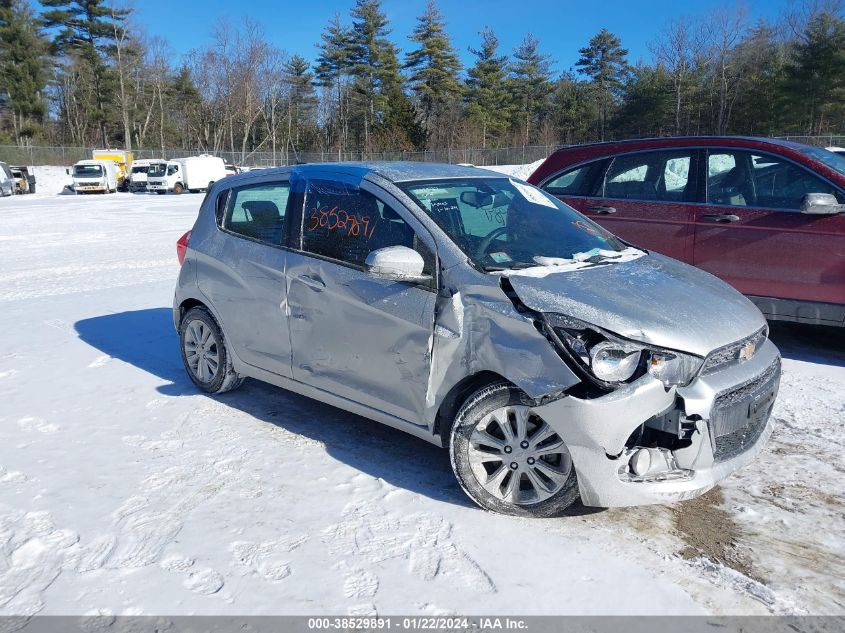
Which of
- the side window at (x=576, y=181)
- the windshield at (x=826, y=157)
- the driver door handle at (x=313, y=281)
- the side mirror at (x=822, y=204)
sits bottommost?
the driver door handle at (x=313, y=281)

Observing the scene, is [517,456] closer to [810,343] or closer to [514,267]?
[514,267]

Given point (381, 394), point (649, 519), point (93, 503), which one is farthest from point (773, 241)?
point (93, 503)

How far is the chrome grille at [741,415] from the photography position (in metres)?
3.20

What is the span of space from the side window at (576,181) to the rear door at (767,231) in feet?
3.60

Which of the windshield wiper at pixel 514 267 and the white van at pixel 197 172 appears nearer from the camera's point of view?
the windshield wiper at pixel 514 267

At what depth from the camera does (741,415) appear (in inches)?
130

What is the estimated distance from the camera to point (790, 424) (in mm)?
4621

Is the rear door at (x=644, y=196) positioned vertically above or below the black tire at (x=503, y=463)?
above

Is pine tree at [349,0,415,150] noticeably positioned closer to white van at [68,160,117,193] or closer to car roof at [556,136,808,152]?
white van at [68,160,117,193]

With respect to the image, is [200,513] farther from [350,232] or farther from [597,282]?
[597,282]

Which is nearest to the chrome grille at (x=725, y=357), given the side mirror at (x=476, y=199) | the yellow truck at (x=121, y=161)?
the side mirror at (x=476, y=199)

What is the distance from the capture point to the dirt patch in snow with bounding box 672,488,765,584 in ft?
10.2

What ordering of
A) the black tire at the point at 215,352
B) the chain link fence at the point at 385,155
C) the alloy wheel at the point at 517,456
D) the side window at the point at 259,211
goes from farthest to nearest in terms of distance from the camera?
the chain link fence at the point at 385,155 < the black tire at the point at 215,352 < the side window at the point at 259,211 < the alloy wheel at the point at 517,456

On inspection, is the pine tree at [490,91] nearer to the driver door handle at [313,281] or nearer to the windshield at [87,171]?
the windshield at [87,171]
